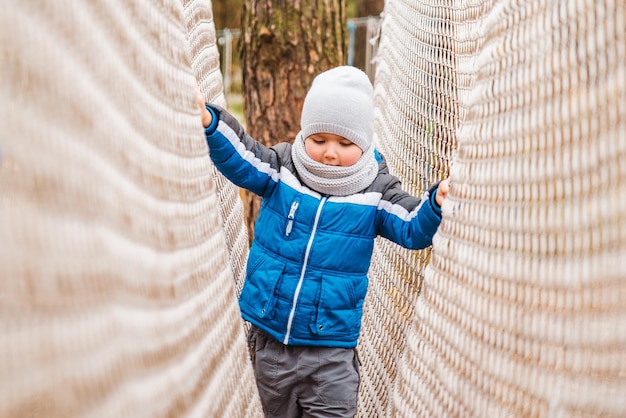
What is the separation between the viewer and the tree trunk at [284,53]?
10.0 feet

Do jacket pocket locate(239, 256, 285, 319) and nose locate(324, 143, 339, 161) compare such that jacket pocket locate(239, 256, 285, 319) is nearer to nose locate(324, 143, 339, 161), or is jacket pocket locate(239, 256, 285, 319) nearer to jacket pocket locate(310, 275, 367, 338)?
jacket pocket locate(310, 275, 367, 338)

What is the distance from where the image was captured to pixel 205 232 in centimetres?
105

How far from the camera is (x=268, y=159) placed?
174 centimetres

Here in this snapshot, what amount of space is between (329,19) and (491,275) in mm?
2261

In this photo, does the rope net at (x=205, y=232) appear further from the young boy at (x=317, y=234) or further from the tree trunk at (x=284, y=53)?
the tree trunk at (x=284, y=53)

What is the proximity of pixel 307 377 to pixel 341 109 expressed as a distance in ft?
1.86

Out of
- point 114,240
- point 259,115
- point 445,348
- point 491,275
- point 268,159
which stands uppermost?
point 114,240

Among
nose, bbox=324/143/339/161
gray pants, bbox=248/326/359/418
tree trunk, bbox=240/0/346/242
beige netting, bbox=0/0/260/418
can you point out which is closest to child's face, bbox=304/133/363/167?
nose, bbox=324/143/339/161

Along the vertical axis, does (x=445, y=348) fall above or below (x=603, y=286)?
below

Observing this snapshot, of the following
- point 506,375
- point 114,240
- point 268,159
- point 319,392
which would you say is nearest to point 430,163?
point 268,159

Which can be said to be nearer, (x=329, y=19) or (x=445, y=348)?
(x=445, y=348)

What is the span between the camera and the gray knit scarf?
167cm

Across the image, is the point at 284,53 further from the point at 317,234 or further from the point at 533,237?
the point at 533,237

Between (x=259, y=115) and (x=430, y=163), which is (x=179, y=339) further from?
(x=259, y=115)
